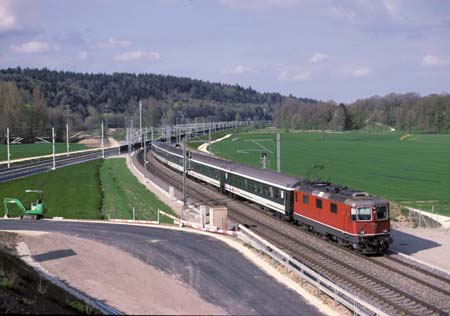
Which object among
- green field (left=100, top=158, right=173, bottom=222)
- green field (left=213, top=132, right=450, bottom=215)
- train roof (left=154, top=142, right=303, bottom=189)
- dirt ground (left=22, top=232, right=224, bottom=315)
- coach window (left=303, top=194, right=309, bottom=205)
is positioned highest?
train roof (left=154, top=142, right=303, bottom=189)

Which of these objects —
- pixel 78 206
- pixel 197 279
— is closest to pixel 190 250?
pixel 197 279

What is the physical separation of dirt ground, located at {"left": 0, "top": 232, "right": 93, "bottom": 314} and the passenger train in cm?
1593

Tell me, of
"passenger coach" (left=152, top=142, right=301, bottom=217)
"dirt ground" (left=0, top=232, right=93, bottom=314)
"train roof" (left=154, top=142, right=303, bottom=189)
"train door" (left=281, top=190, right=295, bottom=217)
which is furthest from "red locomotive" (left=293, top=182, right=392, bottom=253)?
"dirt ground" (left=0, top=232, right=93, bottom=314)

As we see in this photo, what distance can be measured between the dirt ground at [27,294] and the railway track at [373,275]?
12.0 metres

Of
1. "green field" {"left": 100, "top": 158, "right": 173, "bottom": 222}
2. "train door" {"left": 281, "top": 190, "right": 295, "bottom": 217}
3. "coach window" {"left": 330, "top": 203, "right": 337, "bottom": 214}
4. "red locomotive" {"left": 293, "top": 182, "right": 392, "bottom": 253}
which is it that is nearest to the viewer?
"red locomotive" {"left": 293, "top": 182, "right": 392, "bottom": 253}

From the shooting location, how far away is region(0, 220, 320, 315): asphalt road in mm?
19891

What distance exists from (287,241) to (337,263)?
541 cm

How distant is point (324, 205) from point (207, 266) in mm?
9686

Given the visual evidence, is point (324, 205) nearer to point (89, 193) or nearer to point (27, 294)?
point (27, 294)

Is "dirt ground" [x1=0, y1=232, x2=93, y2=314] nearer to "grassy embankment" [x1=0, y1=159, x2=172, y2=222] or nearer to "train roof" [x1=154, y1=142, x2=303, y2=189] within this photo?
"train roof" [x1=154, y1=142, x2=303, y2=189]

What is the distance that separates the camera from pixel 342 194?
30.9m

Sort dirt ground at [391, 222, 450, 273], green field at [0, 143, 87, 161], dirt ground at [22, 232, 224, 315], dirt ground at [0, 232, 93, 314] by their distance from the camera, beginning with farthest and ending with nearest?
green field at [0, 143, 87, 161], dirt ground at [391, 222, 450, 273], dirt ground at [22, 232, 224, 315], dirt ground at [0, 232, 93, 314]

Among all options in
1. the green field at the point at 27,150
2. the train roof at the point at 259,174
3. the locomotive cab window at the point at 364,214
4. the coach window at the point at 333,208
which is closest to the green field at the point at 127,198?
the train roof at the point at 259,174

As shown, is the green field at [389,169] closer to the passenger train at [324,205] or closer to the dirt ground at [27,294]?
the passenger train at [324,205]
